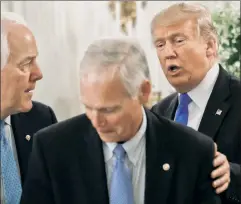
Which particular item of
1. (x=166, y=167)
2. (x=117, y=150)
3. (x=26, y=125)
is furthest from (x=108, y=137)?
(x=26, y=125)

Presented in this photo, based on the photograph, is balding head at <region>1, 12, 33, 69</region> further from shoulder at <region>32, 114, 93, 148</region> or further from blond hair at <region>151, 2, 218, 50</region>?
blond hair at <region>151, 2, 218, 50</region>

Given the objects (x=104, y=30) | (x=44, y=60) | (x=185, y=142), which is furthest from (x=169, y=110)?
(x=104, y=30)

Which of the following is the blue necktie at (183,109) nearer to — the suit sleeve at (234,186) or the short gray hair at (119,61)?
the suit sleeve at (234,186)

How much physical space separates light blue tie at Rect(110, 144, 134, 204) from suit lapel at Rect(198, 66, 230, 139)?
444 mm

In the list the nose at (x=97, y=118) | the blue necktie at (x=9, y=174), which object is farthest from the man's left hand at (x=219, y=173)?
the blue necktie at (x=9, y=174)

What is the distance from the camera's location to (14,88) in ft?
3.54

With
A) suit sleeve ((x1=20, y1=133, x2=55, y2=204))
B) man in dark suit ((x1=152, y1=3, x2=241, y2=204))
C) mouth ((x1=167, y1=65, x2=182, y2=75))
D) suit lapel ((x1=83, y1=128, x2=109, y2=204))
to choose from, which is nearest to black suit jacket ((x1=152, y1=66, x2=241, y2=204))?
man in dark suit ((x1=152, y1=3, x2=241, y2=204))

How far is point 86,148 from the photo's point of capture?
1.10m

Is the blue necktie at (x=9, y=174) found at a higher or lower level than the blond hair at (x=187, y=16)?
lower

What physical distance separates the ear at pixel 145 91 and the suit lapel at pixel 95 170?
0.52ft

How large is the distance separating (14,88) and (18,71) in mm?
45

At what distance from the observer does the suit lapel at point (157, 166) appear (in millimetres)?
1088

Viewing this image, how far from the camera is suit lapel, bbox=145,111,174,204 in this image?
3.57 ft

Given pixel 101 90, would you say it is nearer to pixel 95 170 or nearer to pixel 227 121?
pixel 95 170
